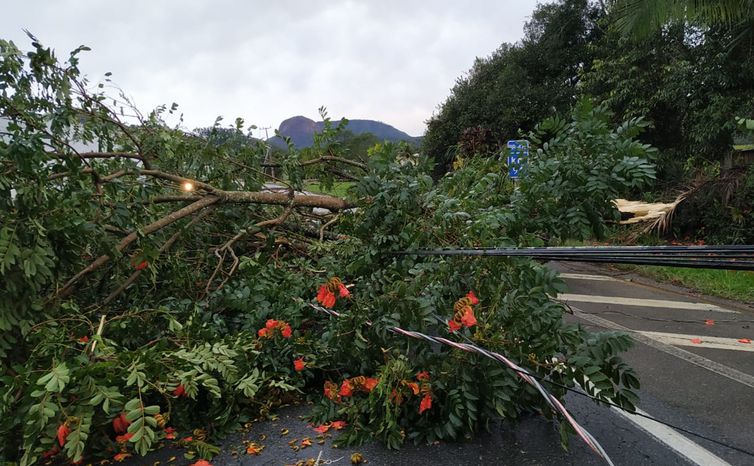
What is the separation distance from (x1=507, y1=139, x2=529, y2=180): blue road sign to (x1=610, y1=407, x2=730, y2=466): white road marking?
150cm

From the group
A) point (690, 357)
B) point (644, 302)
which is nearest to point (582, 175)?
point (690, 357)

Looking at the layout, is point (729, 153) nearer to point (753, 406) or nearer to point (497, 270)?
point (753, 406)

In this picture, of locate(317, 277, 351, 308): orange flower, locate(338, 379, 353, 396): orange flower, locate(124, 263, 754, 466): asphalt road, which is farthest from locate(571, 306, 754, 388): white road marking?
locate(317, 277, 351, 308): orange flower

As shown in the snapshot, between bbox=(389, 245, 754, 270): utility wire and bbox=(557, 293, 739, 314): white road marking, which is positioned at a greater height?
bbox=(389, 245, 754, 270): utility wire

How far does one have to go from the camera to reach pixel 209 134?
391 centimetres

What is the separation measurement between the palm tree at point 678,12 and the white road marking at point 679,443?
20.0ft

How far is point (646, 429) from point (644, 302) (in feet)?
12.7

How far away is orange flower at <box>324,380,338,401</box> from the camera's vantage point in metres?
2.60

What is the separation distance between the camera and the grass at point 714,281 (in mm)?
6161

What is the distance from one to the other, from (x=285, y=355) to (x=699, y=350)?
3.48m

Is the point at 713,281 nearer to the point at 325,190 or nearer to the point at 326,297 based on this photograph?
the point at 325,190

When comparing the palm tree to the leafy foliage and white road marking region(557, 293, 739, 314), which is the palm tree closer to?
white road marking region(557, 293, 739, 314)

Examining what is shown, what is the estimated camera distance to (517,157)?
9.51 ft

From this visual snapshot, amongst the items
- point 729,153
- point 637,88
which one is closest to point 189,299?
point 729,153
